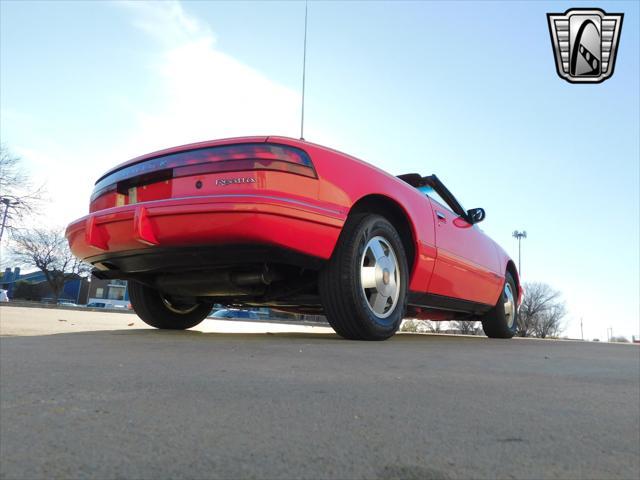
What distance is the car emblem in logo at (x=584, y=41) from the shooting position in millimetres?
6043

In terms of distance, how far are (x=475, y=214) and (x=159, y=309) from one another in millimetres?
3261

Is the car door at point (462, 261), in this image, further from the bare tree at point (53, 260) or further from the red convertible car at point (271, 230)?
the bare tree at point (53, 260)

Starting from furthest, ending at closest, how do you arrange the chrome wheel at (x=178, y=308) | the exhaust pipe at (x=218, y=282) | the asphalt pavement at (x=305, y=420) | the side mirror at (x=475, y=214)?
1. the side mirror at (x=475, y=214)
2. the chrome wheel at (x=178, y=308)
3. the exhaust pipe at (x=218, y=282)
4. the asphalt pavement at (x=305, y=420)

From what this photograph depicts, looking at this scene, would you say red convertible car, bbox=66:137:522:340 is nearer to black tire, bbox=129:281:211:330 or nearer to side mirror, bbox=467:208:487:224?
black tire, bbox=129:281:211:330

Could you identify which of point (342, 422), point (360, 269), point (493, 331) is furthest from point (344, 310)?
point (493, 331)

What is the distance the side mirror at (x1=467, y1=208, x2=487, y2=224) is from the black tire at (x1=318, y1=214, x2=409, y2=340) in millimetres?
1933

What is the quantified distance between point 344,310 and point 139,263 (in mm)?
1429

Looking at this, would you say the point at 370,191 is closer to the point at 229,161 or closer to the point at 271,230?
the point at 271,230

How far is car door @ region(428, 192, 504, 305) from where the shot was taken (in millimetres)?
4242

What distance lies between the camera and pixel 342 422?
118 centimetres

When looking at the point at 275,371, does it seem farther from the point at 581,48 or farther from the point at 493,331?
the point at 581,48

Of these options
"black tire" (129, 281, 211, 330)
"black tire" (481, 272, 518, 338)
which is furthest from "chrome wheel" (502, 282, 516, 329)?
"black tire" (129, 281, 211, 330)

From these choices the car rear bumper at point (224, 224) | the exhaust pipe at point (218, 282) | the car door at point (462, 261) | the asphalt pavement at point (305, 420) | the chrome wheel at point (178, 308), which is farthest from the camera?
the chrome wheel at point (178, 308)

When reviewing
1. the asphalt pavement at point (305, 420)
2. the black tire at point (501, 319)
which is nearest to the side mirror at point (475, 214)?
the black tire at point (501, 319)
